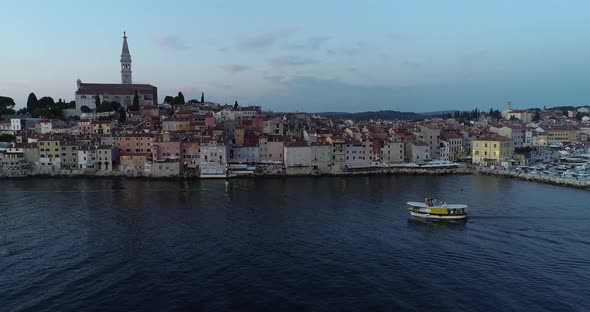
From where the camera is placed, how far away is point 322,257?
38.9ft

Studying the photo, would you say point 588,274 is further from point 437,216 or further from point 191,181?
point 191,181

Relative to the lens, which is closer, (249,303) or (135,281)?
(249,303)

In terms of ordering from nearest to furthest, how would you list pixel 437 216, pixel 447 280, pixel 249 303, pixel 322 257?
pixel 249 303
pixel 447 280
pixel 322 257
pixel 437 216

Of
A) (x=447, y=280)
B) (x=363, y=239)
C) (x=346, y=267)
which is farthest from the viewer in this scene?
(x=363, y=239)

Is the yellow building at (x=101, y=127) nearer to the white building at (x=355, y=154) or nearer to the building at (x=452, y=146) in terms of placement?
the white building at (x=355, y=154)

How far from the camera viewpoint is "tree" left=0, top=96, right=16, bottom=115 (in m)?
43.3

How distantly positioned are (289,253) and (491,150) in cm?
2447

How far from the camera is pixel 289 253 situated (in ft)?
40.1

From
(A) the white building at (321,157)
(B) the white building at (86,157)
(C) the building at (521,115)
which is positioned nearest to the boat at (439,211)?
(A) the white building at (321,157)

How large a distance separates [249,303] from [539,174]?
23.1 meters

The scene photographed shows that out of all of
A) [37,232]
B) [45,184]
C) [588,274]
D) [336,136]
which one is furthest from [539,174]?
[45,184]

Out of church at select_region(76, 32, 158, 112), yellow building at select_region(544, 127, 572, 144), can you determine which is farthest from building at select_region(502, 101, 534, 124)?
church at select_region(76, 32, 158, 112)

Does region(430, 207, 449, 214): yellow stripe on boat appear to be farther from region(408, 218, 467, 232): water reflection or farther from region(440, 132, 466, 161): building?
region(440, 132, 466, 161): building

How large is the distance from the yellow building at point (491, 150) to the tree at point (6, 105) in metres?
43.6
